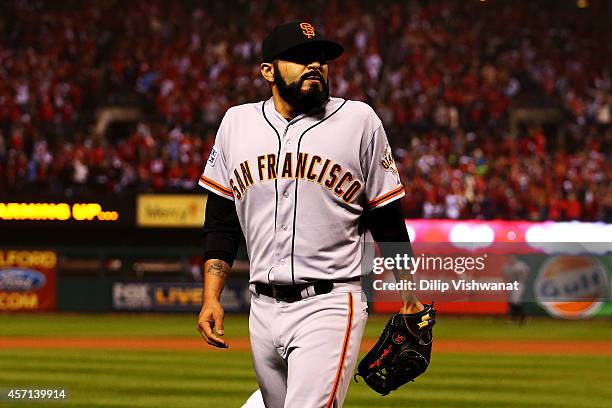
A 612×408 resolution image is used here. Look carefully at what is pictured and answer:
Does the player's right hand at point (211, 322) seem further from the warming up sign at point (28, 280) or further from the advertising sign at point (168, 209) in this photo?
the warming up sign at point (28, 280)

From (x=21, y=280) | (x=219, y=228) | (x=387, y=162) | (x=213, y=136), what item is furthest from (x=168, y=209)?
(x=387, y=162)

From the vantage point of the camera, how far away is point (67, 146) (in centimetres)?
2598

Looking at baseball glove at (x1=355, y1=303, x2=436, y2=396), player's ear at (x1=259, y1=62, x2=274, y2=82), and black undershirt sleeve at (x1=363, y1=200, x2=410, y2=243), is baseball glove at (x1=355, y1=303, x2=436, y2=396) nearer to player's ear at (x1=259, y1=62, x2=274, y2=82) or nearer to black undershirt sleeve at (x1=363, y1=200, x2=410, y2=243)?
black undershirt sleeve at (x1=363, y1=200, x2=410, y2=243)

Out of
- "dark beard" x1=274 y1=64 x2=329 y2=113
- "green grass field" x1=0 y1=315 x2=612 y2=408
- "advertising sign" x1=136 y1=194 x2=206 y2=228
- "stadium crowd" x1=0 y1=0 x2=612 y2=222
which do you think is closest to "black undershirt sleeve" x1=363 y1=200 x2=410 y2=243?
"dark beard" x1=274 y1=64 x2=329 y2=113

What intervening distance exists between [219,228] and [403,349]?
0.86 meters

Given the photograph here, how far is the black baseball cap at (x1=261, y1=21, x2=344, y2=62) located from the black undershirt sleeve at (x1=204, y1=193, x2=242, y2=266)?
0.59 metres

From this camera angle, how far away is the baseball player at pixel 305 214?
416cm

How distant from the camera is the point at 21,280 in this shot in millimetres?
24781

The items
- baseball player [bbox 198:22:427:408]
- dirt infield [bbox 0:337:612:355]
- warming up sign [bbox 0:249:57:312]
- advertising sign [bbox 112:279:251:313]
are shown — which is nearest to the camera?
baseball player [bbox 198:22:427:408]

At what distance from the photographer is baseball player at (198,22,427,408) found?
4.16 meters

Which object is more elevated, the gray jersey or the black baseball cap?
the black baseball cap

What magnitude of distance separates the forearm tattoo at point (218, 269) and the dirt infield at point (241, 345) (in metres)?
11.8

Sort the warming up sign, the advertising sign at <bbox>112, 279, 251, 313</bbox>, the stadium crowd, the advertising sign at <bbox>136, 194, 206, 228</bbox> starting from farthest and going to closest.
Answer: the stadium crowd → the advertising sign at <bbox>112, 279, 251, 313</bbox> → the warming up sign → the advertising sign at <bbox>136, 194, 206, 228</bbox>

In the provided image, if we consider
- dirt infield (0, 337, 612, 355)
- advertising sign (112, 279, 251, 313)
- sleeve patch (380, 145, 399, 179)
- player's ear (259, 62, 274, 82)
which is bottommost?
advertising sign (112, 279, 251, 313)
